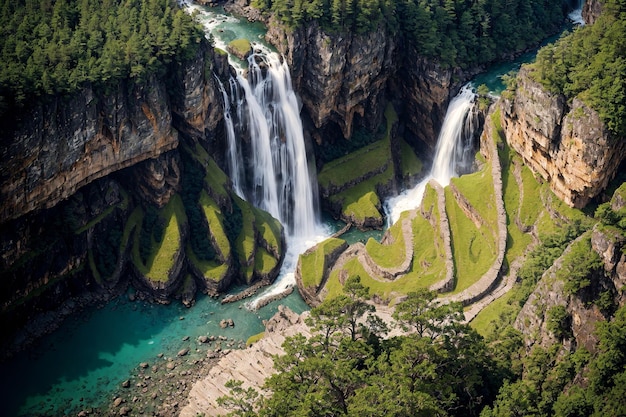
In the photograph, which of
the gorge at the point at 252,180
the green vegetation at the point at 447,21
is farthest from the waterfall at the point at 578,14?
the gorge at the point at 252,180

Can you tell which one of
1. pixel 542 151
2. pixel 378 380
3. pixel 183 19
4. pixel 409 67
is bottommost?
pixel 378 380

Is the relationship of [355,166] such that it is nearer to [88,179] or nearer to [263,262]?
[263,262]

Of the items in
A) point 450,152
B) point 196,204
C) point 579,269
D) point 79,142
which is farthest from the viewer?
point 450,152

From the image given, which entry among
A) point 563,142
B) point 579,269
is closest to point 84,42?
point 563,142

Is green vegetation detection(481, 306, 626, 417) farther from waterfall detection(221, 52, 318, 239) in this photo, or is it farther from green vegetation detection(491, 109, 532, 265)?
waterfall detection(221, 52, 318, 239)

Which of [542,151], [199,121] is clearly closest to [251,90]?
[199,121]

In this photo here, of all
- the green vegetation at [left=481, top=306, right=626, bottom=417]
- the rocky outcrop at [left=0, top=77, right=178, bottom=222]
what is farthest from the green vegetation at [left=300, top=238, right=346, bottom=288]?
the green vegetation at [left=481, top=306, right=626, bottom=417]

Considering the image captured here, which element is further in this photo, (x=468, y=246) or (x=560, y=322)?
(x=468, y=246)

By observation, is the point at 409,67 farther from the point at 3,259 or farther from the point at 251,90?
the point at 3,259
